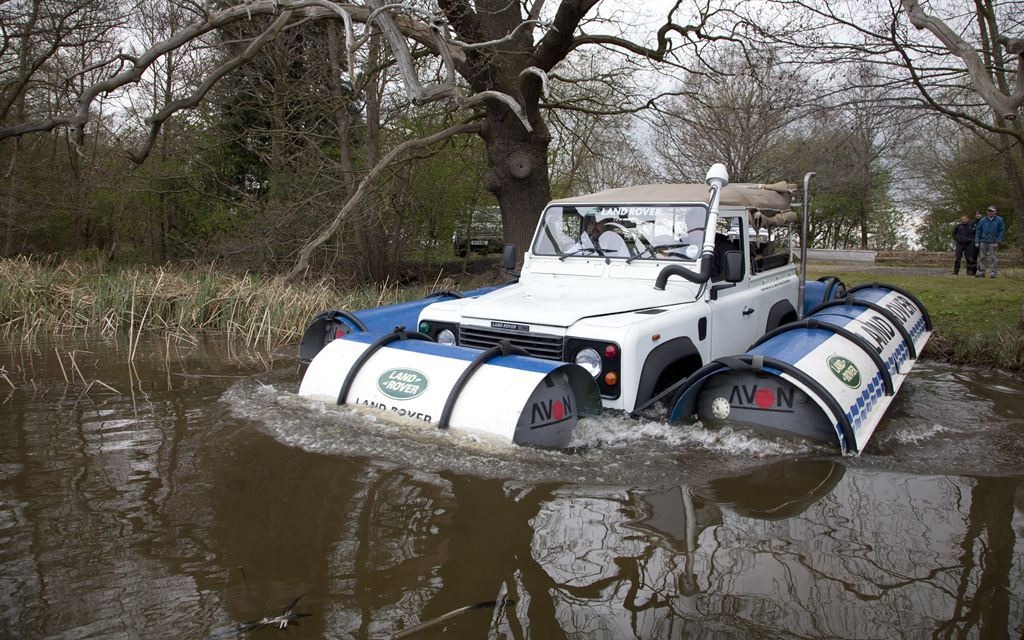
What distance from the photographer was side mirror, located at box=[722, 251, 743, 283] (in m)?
5.84

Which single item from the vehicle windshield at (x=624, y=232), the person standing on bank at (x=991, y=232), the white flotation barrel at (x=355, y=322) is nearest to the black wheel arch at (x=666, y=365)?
the vehicle windshield at (x=624, y=232)

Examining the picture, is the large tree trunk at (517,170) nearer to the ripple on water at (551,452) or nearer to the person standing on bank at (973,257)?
the ripple on water at (551,452)

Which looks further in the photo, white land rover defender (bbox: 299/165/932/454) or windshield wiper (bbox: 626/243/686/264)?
windshield wiper (bbox: 626/243/686/264)

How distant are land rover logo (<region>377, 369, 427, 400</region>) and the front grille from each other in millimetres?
751

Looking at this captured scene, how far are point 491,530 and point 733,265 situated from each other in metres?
3.01

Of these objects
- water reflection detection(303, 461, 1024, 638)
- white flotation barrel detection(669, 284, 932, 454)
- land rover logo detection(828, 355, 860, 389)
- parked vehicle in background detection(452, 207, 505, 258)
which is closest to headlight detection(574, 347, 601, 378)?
white flotation barrel detection(669, 284, 932, 454)

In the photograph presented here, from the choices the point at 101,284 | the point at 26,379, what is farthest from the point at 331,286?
the point at 26,379

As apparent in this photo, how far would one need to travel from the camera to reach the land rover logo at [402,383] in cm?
516

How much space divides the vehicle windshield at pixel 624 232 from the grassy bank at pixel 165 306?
175 inches

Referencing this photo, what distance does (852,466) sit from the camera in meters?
5.01

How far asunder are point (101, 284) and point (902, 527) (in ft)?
36.2

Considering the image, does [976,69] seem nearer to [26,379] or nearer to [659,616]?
[659,616]

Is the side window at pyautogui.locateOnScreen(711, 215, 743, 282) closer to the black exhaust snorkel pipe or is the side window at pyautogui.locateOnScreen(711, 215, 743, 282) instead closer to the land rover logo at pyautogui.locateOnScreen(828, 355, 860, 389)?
the black exhaust snorkel pipe

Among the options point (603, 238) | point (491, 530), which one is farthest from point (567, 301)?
point (491, 530)
